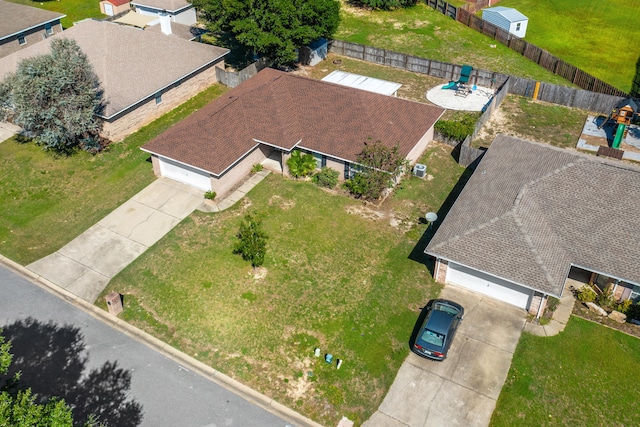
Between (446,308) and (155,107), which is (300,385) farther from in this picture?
(155,107)

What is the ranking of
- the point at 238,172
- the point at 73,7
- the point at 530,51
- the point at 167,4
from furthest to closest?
the point at 73,7 < the point at 167,4 < the point at 530,51 < the point at 238,172

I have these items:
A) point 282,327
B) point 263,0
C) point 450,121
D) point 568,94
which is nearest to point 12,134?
point 263,0

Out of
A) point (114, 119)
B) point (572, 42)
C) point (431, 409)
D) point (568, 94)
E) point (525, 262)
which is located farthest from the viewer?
point (572, 42)

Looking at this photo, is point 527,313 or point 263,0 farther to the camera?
point 263,0

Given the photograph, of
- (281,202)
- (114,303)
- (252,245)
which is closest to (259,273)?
(252,245)

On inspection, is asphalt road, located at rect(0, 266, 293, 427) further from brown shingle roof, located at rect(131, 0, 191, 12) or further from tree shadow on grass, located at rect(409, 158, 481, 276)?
brown shingle roof, located at rect(131, 0, 191, 12)

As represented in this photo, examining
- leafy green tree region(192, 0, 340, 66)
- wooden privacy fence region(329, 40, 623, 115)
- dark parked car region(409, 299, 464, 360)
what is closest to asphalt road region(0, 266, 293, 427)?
dark parked car region(409, 299, 464, 360)

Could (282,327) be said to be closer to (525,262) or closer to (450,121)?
(525,262)
